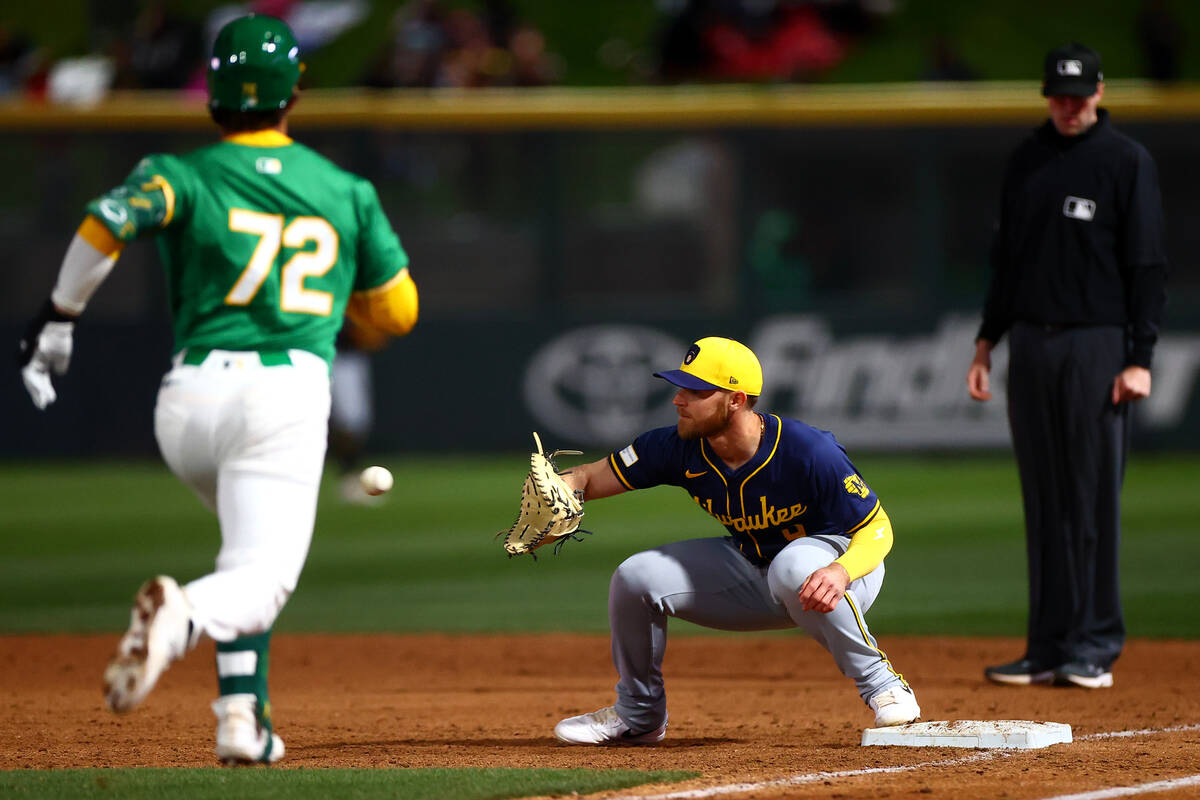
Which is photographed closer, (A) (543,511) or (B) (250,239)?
(B) (250,239)

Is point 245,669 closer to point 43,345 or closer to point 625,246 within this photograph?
point 43,345

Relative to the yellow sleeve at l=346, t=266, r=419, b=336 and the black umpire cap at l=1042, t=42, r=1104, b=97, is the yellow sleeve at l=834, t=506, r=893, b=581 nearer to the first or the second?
the yellow sleeve at l=346, t=266, r=419, b=336

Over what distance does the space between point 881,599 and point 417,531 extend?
4.17 m

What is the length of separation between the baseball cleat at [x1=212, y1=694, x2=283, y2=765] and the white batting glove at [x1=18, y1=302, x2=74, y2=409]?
0.91 metres

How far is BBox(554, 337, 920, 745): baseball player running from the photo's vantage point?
5.22 m

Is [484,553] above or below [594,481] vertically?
below

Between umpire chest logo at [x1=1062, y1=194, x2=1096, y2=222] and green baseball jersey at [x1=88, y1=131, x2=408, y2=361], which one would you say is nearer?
green baseball jersey at [x1=88, y1=131, x2=408, y2=361]

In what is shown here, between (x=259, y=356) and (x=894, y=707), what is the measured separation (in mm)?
2286

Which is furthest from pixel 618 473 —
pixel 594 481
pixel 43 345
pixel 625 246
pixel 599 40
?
pixel 599 40

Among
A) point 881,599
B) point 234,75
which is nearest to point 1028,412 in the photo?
point 881,599

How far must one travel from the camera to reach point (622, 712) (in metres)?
5.48

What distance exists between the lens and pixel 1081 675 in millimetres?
6664

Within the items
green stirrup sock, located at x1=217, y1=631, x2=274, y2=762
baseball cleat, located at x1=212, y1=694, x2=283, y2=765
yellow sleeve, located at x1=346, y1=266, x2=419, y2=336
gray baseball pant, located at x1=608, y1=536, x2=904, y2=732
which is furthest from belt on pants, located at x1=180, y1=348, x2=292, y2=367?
gray baseball pant, located at x1=608, y1=536, x2=904, y2=732

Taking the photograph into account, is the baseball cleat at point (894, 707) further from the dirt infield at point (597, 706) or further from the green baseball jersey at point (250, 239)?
the green baseball jersey at point (250, 239)
